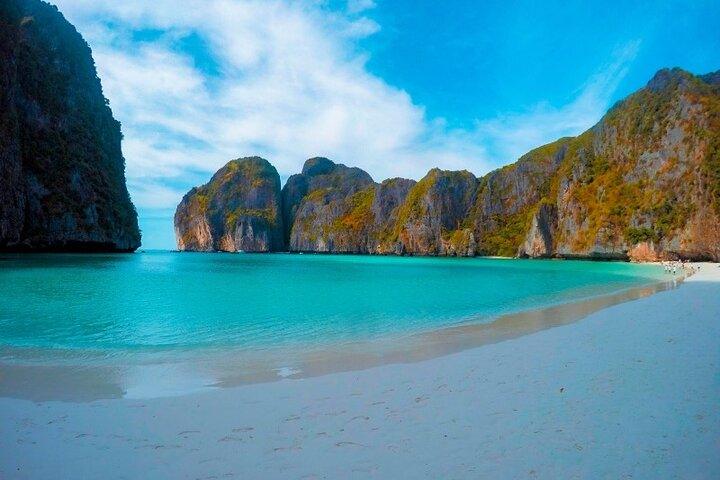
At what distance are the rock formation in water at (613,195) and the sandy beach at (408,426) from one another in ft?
309

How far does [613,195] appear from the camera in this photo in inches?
4382

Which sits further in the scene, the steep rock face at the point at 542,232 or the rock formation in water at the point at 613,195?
the steep rock face at the point at 542,232

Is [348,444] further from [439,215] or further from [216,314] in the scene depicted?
[439,215]

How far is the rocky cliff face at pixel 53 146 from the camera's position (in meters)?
65.6

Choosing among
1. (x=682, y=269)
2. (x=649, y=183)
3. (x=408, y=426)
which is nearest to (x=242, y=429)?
(x=408, y=426)

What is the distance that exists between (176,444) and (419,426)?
125 inches

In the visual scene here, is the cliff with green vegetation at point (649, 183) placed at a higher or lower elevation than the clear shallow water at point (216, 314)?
higher

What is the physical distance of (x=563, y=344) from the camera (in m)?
11.6

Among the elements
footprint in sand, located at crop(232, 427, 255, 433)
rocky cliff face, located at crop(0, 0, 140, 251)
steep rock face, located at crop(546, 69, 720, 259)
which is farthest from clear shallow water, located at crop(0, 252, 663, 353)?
steep rock face, located at crop(546, 69, 720, 259)

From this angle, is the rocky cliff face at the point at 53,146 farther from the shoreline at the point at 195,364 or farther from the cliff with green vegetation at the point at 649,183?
the cliff with green vegetation at the point at 649,183

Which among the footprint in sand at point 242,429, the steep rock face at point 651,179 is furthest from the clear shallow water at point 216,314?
the steep rock face at point 651,179

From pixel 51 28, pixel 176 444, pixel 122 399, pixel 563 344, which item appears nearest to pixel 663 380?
pixel 563 344

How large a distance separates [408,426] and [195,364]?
6.69 meters

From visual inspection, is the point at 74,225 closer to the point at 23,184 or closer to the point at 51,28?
the point at 23,184
